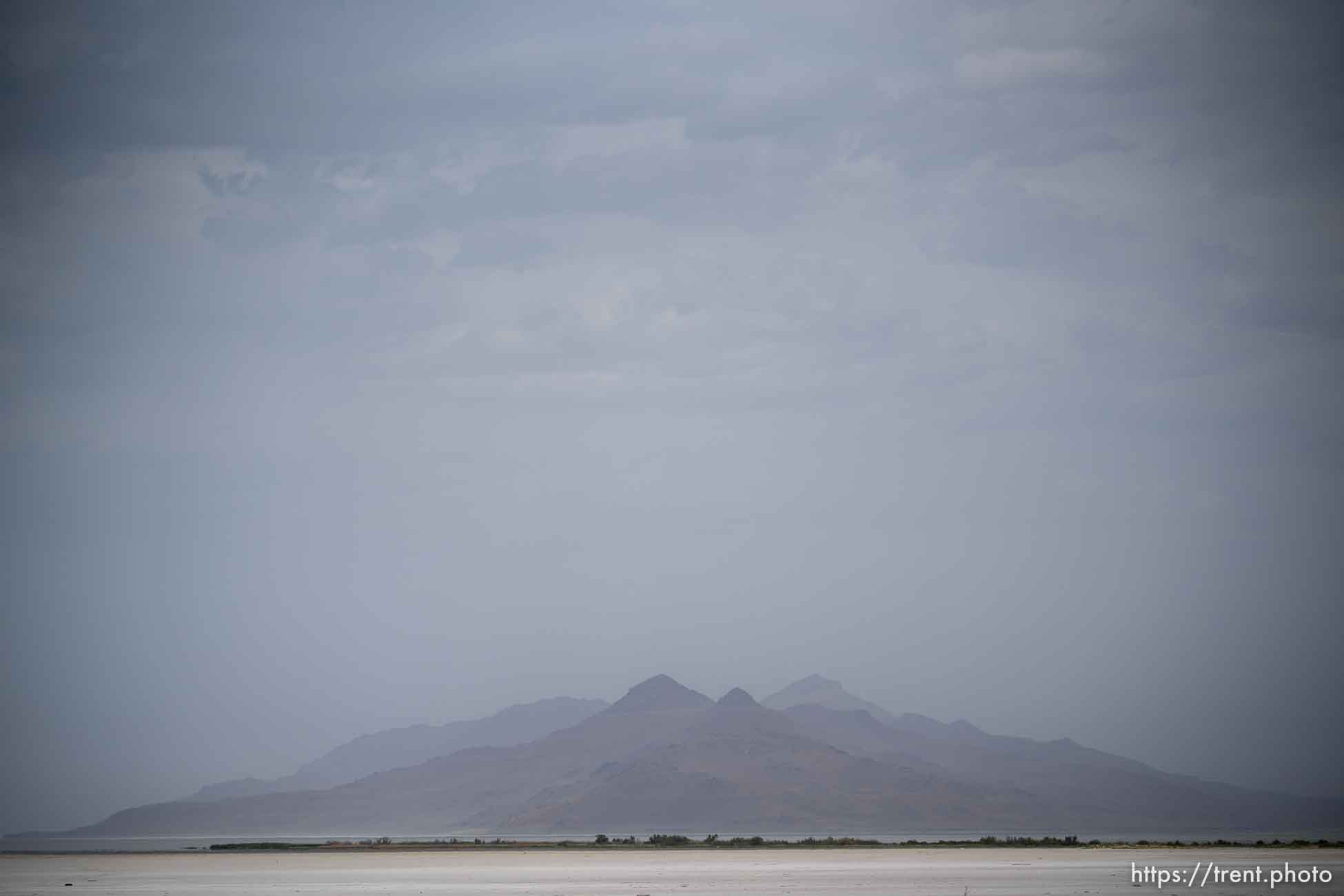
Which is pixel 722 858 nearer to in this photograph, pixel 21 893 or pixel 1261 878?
pixel 1261 878

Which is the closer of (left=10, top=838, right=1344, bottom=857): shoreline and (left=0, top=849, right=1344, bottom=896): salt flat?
(left=0, top=849, right=1344, bottom=896): salt flat

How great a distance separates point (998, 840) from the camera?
8388 centimetres

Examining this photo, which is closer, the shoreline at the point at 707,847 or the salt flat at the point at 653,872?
the salt flat at the point at 653,872

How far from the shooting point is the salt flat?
46.6 meters

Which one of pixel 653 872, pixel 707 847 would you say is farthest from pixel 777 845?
pixel 653 872

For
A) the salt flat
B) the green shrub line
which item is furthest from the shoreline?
the salt flat

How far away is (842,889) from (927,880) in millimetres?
5359

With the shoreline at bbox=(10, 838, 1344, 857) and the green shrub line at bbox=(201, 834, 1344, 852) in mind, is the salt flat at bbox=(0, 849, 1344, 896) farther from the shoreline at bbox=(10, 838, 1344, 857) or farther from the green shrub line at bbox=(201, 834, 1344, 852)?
the green shrub line at bbox=(201, 834, 1344, 852)

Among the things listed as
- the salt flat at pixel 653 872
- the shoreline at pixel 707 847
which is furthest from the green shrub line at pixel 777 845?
the salt flat at pixel 653 872

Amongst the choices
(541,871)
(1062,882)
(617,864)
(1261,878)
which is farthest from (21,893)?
(1261,878)

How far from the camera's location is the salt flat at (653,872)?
46.6m

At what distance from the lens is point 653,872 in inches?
2197

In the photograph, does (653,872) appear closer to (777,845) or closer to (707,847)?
(707,847)

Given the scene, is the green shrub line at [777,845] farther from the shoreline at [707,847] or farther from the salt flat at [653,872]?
the salt flat at [653,872]
